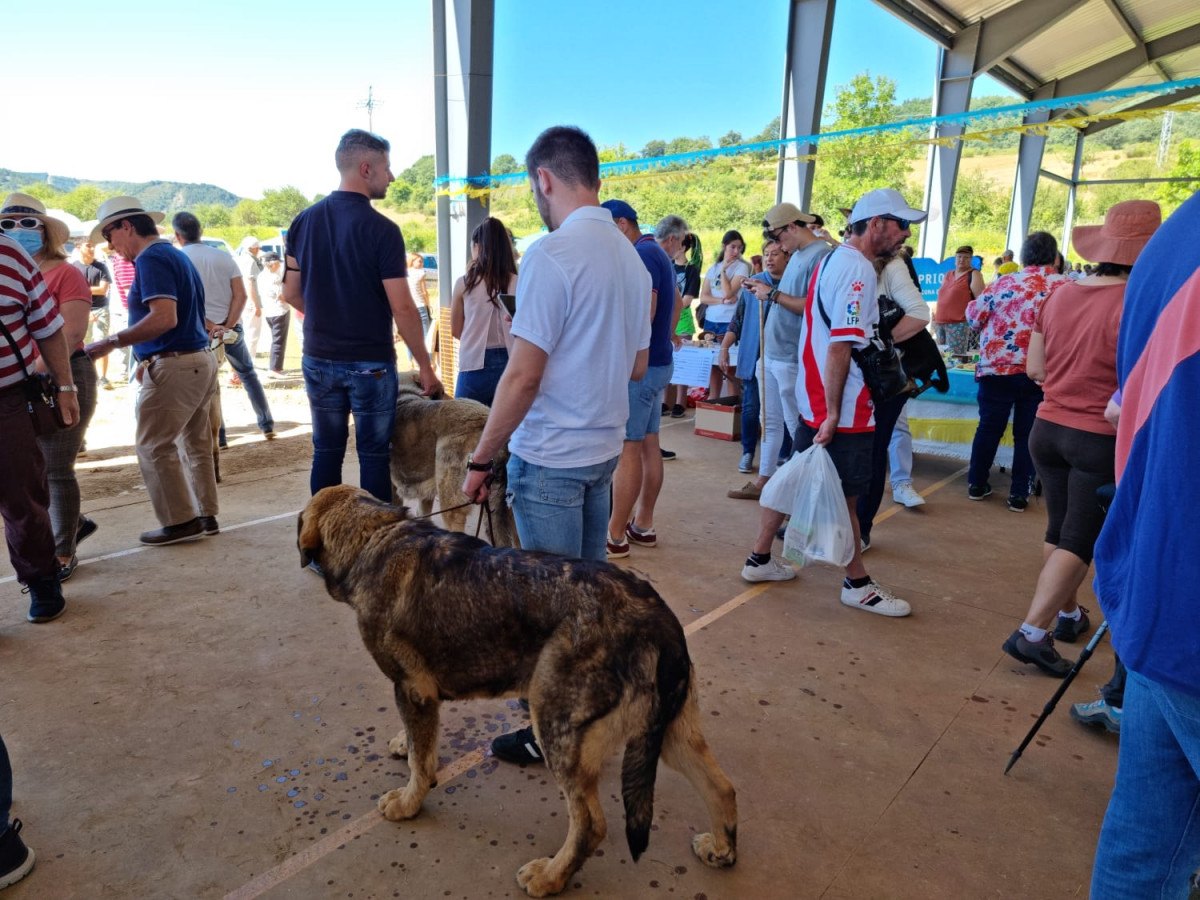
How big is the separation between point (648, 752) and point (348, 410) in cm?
289

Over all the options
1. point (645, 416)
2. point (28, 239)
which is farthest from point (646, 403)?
point (28, 239)

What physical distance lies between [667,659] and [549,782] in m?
0.98

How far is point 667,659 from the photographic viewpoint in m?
1.99

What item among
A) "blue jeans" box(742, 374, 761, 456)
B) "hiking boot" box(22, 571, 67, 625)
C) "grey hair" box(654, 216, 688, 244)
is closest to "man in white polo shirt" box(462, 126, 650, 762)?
"hiking boot" box(22, 571, 67, 625)

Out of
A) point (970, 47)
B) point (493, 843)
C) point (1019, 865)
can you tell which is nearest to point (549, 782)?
point (493, 843)

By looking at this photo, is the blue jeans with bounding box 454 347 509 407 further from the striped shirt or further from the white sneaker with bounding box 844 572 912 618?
the white sneaker with bounding box 844 572 912 618

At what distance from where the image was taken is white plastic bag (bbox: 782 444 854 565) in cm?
382

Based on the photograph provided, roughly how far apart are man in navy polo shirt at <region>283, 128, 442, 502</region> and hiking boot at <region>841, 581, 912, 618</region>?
2.79 meters

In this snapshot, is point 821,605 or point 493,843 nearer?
point 493,843

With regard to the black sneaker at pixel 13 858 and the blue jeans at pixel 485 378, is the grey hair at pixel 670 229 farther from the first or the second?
the black sneaker at pixel 13 858

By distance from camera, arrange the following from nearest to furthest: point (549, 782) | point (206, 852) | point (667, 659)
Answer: point (667, 659)
point (206, 852)
point (549, 782)

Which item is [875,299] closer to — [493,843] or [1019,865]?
[1019,865]

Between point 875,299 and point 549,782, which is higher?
point 875,299

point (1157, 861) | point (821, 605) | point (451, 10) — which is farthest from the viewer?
point (451, 10)
